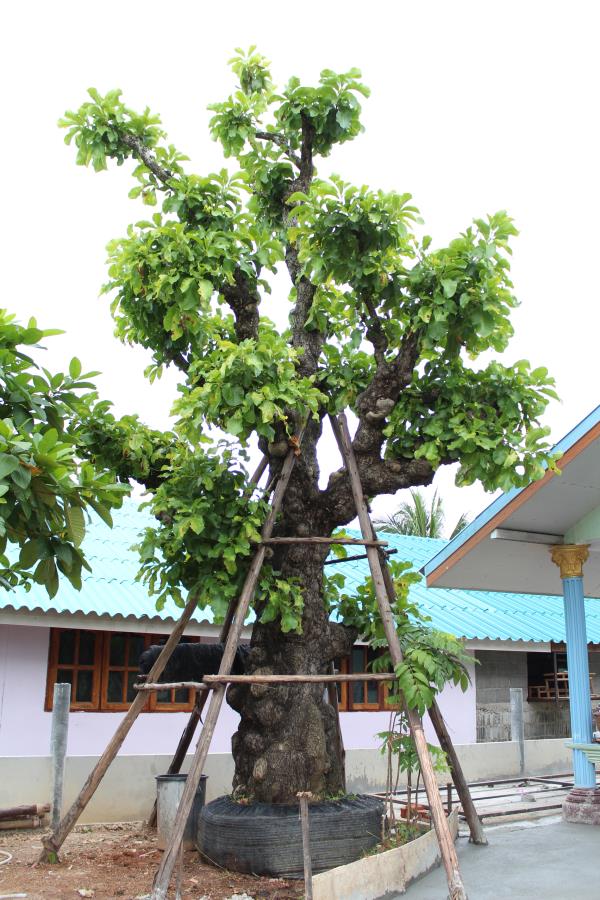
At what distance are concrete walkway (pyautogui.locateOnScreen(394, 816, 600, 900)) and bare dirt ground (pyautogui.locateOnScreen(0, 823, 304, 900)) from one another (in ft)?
3.52

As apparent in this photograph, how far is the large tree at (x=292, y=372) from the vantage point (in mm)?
5965

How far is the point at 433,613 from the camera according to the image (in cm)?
1313

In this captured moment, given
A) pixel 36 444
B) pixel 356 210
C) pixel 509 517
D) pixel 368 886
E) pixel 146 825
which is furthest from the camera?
pixel 509 517

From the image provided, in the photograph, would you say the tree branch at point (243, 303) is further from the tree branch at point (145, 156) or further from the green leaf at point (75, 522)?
the green leaf at point (75, 522)

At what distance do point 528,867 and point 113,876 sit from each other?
3.01 meters

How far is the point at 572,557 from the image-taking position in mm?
8641

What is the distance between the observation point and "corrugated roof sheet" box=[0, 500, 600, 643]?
9602 millimetres

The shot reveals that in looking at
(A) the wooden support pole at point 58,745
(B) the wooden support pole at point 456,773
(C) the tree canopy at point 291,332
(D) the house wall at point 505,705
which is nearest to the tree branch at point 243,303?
(C) the tree canopy at point 291,332

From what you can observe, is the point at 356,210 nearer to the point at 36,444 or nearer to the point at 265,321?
the point at 265,321

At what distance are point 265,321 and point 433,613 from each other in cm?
708

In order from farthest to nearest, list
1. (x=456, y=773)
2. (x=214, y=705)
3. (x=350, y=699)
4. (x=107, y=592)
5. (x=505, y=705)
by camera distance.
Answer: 1. (x=505, y=705)
2. (x=350, y=699)
3. (x=107, y=592)
4. (x=456, y=773)
5. (x=214, y=705)

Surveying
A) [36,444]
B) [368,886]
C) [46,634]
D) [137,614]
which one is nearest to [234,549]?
[368,886]

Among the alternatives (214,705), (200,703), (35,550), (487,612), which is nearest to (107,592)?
(200,703)

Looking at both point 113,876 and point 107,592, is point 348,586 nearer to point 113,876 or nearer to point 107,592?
point 107,592
